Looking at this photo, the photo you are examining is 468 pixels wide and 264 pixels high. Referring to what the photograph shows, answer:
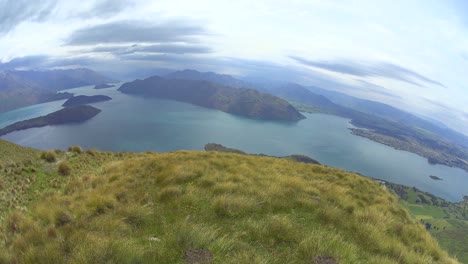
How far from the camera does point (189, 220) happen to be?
29.2 ft

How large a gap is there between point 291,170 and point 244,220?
10838 mm

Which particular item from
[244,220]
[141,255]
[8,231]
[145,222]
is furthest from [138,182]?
[141,255]

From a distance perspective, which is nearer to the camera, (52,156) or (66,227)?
(66,227)

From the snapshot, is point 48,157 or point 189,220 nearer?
point 189,220

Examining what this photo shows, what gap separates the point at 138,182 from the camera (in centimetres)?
1334

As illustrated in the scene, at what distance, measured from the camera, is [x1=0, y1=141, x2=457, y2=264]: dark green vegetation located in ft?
22.1

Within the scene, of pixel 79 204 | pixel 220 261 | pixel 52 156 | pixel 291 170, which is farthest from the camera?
pixel 291 170

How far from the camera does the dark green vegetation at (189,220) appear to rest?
22.1 ft

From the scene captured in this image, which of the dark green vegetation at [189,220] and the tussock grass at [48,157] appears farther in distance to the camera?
the tussock grass at [48,157]

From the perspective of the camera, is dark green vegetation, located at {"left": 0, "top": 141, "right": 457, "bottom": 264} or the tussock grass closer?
dark green vegetation, located at {"left": 0, "top": 141, "right": 457, "bottom": 264}

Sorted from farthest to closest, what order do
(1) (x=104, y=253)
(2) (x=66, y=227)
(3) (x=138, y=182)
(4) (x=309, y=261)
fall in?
(3) (x=138, y=182) < (2) (x=66, y=227) < (4) (x=309, y=261) < (1) (x=104, y=253)

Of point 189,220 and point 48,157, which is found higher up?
point 189,220

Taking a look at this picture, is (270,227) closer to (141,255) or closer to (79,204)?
(141,255)

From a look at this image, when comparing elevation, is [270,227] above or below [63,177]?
above
